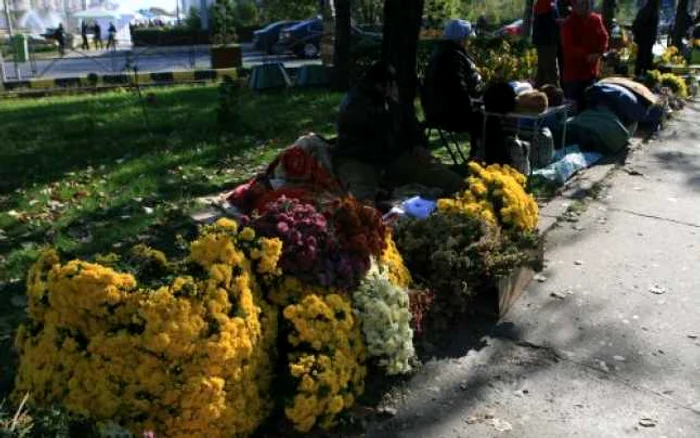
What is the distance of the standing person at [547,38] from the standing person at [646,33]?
420cm

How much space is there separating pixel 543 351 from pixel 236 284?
1.90 meters

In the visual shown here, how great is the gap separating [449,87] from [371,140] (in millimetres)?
1565

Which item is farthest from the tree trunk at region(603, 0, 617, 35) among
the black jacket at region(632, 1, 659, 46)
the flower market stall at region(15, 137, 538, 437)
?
the flower market stall at region(15, 137, 538, 437)

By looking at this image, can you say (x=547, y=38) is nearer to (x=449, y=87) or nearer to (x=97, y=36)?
(x=449, y=87)

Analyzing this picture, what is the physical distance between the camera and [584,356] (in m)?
4.01

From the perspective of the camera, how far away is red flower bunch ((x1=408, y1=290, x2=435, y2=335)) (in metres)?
3.87

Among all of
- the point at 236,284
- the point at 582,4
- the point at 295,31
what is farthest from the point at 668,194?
the point at 295,31

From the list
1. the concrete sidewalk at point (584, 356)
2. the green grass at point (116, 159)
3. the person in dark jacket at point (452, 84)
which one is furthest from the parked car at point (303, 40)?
the concrete sidewalk at point (584, 356)

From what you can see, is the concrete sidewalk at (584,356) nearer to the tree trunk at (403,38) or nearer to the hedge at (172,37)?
the tree trunk at (403,38)

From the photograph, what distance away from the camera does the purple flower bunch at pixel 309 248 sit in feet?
11.1

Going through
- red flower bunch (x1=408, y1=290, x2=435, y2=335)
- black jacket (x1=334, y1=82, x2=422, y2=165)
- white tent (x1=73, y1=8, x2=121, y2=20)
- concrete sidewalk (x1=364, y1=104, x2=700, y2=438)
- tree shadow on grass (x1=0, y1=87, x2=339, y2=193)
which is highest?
white tent (x1=73, y1=8, x2=121, y2=20)

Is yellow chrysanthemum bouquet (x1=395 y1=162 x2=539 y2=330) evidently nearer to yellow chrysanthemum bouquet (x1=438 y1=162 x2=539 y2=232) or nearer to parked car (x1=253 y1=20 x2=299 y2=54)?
yellow chrysanthemum bouquet (x1=438 y1=162 x2=539 y2=232)

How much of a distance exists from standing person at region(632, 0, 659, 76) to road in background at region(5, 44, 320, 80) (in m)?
11.5

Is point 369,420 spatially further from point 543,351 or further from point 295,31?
point 295,31
